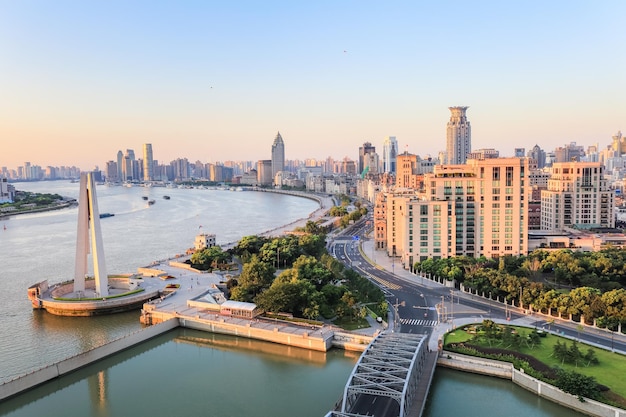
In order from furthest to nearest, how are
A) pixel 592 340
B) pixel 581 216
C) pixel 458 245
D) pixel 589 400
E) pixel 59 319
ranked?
1. pixel 581 216
2. pixel 458 245
3. pixel 59 319
4. pixel 592 340
5. pixel 589 400

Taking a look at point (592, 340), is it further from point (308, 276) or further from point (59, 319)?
point (59, 319)

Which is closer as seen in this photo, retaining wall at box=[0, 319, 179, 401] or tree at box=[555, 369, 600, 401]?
tree at box=[555, 369, 600, 401]

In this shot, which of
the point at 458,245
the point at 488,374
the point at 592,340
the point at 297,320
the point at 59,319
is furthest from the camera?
the point at 458,245

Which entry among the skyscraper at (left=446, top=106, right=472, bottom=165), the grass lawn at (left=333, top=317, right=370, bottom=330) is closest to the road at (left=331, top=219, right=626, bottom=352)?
the grass lawn at (left=333, top=317, right=370, bottom=330)

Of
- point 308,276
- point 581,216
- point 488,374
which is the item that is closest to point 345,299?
point 308,276

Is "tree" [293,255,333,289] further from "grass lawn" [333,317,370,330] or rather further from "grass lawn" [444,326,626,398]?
"grass lawn" [444,326,626,398]

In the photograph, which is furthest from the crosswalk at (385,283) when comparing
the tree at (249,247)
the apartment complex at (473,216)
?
the tree at (249,247)

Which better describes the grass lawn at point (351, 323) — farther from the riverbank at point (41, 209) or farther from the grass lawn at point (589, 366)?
the riverbank at point (41, 209)
